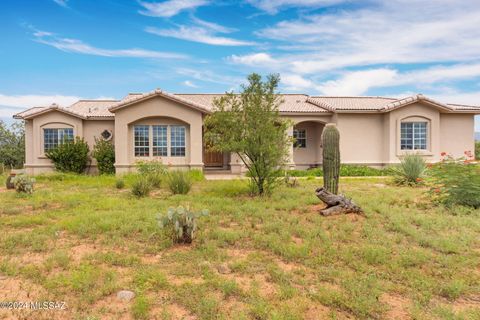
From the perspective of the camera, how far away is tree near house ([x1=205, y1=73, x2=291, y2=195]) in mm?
10062

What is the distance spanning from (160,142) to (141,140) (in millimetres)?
1054

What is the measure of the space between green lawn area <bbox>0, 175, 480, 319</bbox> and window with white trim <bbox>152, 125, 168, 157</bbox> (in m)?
9.23

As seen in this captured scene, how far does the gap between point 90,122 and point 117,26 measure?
24.1 ft


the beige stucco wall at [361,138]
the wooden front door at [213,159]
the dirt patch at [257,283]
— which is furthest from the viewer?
the wooden front door at [213,159]

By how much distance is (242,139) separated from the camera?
1023 centimetres

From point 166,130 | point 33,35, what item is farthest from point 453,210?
point 33,35

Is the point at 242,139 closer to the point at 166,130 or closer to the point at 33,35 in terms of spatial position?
the point at 166,130

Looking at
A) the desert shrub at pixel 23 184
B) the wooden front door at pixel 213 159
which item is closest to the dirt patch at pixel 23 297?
the desert shrub at pixel 23 184

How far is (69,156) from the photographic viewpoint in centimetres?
1764

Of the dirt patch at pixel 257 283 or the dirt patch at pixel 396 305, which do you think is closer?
the dirt patch at pixel 396 305

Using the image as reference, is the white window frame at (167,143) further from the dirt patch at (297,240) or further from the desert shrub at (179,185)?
the dirt patch at (297,240)

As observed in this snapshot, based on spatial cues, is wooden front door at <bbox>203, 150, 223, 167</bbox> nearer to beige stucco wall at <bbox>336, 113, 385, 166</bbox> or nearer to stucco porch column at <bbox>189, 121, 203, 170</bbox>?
stucco porch column at <bbox>189, 121, 203, 170</bbox>

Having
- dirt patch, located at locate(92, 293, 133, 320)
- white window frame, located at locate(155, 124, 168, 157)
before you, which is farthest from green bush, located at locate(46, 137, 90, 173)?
dirt patch, located at locate(92, 293, 133, 320)

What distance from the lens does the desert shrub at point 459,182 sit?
8594mm
